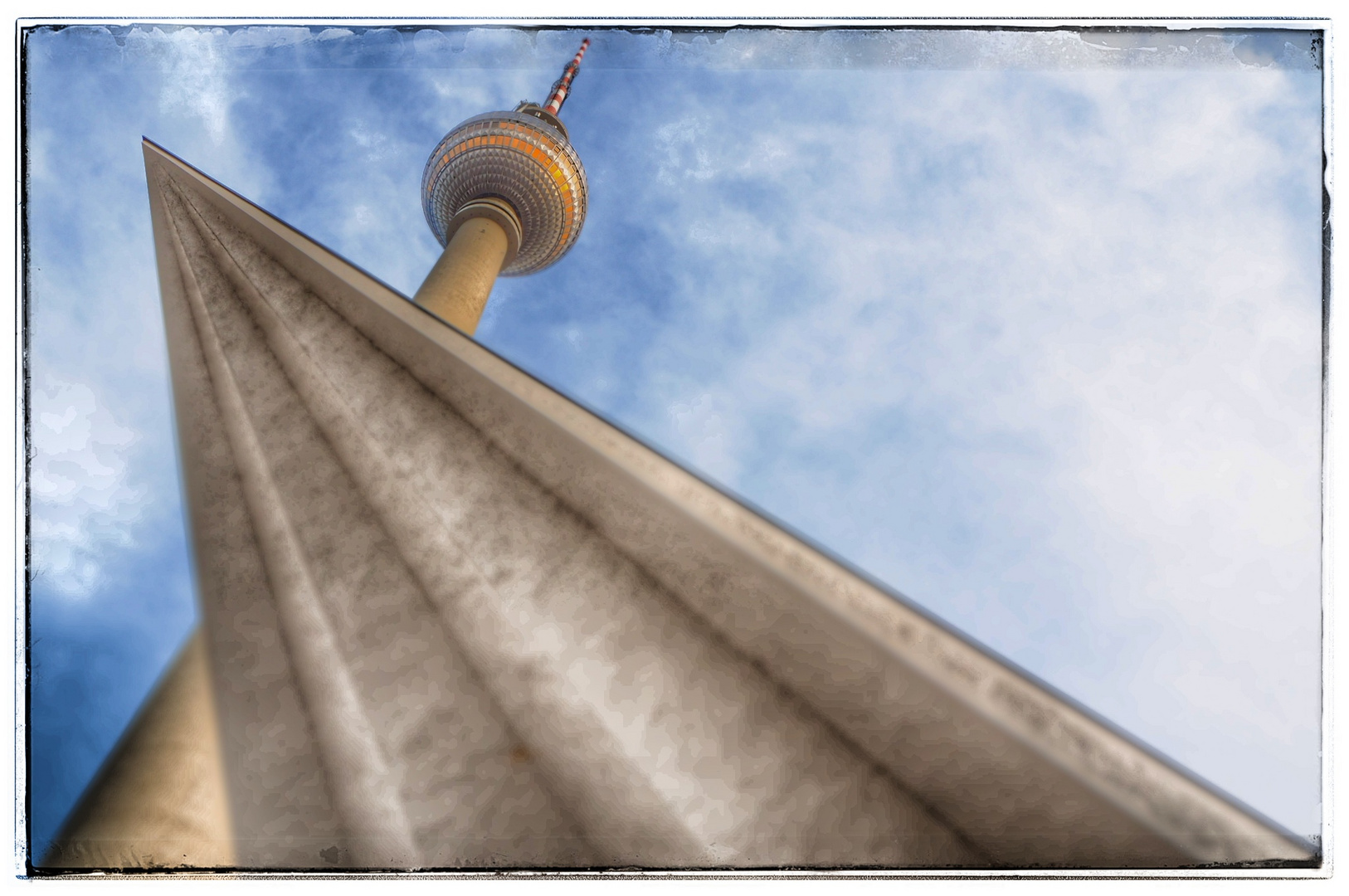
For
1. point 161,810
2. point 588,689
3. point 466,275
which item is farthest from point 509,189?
point 588,689

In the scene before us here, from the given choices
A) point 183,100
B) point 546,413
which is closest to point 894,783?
point 546,413

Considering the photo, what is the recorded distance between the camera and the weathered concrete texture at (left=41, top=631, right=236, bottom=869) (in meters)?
2.06

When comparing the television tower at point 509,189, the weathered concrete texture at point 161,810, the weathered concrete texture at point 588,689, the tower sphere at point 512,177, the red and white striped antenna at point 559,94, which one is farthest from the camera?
the red and white striped antenna at point 559,94

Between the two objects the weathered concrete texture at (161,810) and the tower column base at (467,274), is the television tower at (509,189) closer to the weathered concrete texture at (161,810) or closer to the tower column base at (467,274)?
the tower column base at (467,274)

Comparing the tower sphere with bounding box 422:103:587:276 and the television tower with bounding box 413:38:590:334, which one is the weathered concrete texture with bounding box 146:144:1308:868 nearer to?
the television tower with bounding box 413:38:590:334

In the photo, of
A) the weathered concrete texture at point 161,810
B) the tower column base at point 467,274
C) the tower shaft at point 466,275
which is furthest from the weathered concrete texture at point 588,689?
the tower column base at point 467,274

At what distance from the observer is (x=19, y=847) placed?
2.16 meters

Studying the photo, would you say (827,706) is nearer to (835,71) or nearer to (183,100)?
(835,71)

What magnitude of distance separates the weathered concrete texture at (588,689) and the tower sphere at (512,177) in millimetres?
22791

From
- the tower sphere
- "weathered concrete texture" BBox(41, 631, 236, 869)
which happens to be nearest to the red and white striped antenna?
the tower sphere

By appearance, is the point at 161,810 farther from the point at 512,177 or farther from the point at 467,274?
the point at 512,177

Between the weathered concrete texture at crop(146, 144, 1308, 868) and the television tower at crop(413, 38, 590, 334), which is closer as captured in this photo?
the weathered concrete texture at crop(146, 144, 1308, 868)

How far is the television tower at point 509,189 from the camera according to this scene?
22406 mm

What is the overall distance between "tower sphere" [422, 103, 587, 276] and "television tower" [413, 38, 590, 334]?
0.03m
